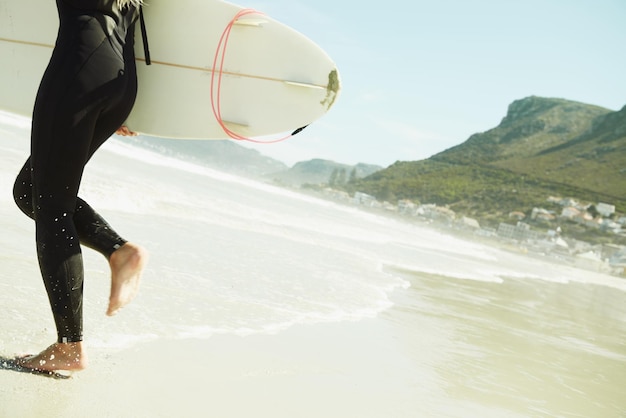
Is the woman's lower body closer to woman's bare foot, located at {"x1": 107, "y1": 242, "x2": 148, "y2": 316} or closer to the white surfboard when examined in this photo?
woman's bare foot, located at {"x1": 107, "y1": 242, "x2": 148, "y2": 316}

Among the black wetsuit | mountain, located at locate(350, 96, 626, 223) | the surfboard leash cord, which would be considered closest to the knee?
Result: the black wetsuit

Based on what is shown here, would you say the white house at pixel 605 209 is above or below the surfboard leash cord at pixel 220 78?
above

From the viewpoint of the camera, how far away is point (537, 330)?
5.63 m

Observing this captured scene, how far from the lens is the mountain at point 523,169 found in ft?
272

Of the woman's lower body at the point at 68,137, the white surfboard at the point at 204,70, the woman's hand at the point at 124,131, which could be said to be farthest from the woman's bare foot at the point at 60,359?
the white surfboard at the point at 204,70

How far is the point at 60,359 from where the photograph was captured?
5.89 feet

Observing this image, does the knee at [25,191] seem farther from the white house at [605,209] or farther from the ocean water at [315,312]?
the white house at [605,209]

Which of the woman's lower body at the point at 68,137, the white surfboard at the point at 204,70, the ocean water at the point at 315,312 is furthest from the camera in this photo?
the ocean water at the point at 315,312

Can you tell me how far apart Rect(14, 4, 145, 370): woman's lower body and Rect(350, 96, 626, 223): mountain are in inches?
3197

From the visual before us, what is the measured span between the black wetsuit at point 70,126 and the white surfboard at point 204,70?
2.10ft

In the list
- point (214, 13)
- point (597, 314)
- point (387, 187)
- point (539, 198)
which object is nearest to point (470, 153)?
point (387, 187)

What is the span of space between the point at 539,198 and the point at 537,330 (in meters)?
82.3

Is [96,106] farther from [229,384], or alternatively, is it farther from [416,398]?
[416,398]

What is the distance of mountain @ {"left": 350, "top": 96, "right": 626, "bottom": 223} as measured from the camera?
82.8 m
